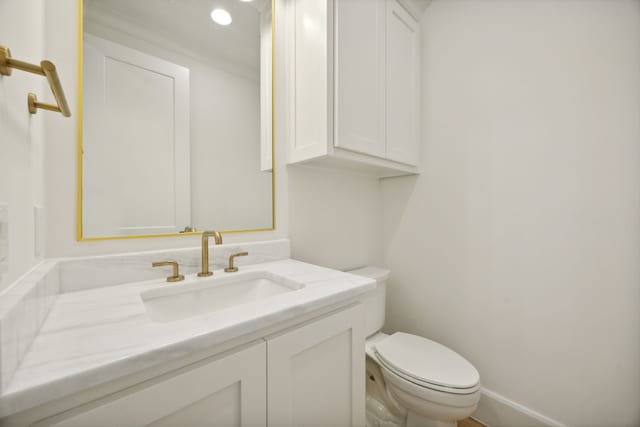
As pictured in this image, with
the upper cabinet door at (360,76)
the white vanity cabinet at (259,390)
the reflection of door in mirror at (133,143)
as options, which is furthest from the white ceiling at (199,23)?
the white vanity cabinet at (259,390)

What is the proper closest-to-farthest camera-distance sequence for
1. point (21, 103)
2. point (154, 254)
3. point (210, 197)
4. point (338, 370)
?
point (21, 103)
point (338, 370)
point (154, 254)
point (210, 197)

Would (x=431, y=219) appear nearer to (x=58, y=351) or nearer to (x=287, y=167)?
(x=287, y=167)

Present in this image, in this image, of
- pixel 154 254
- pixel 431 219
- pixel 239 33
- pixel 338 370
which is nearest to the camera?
pixel 338 370

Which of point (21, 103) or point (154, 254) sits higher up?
point (21, 103)

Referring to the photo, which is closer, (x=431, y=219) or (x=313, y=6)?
(x=313, y=6)

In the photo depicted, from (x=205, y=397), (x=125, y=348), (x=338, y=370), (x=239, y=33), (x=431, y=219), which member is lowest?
(x=338, y=370)

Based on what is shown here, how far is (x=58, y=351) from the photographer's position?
0.39m

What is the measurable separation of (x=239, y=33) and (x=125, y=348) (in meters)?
1.25

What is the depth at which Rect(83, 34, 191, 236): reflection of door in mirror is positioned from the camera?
78cm

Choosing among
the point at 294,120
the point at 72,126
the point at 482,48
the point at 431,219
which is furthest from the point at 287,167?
the point at 482,48

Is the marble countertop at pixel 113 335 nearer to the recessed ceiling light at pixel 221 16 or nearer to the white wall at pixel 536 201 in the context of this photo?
the white wall at pixel 536 201

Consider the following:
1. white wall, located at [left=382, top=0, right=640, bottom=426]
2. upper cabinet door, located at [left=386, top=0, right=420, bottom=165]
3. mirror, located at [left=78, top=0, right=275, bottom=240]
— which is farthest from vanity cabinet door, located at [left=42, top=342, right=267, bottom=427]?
white wall, located at [left=382, top=0, right=640, bottom=426]

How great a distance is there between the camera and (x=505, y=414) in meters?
1.15

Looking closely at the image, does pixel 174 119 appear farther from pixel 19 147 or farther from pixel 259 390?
pixel 259 390
